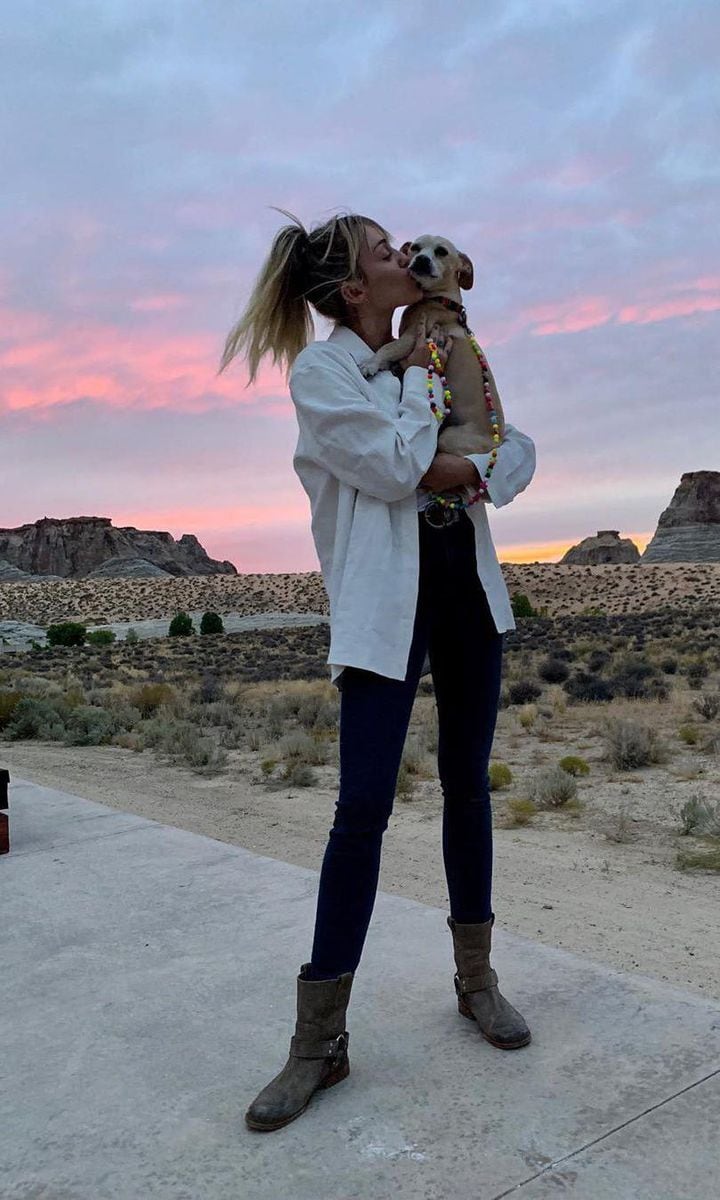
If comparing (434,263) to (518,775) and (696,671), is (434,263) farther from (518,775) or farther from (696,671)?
(696,671)

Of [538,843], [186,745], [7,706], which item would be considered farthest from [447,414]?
[7,706]

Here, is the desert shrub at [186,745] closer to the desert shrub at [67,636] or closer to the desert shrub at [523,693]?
the desert shrub at [523,693]

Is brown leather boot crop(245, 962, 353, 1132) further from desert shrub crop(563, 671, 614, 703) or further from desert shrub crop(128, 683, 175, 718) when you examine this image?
desert shrub crop(128, 683, 175, 718)

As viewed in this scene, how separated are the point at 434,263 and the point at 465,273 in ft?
0.68

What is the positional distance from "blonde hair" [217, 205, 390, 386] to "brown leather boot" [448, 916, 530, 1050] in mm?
1622

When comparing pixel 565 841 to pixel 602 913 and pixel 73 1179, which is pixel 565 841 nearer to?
pixel 602 913

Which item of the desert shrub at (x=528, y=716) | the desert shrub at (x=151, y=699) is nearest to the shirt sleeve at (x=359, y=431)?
the desert shrub at (x=528, y=716)

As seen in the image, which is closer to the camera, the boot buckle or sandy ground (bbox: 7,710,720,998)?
the boot buckle

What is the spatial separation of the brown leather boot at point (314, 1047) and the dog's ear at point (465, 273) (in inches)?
73.3

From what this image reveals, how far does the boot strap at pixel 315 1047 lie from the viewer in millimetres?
2373

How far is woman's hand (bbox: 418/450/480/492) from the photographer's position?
2541 millimetres

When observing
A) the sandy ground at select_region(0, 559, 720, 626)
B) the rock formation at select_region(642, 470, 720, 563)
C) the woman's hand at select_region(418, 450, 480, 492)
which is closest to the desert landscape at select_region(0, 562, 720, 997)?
the woman's hand at select_region(418, 450, 480, 492)

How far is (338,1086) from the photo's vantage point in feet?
7.98

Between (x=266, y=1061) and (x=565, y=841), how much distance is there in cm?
449
